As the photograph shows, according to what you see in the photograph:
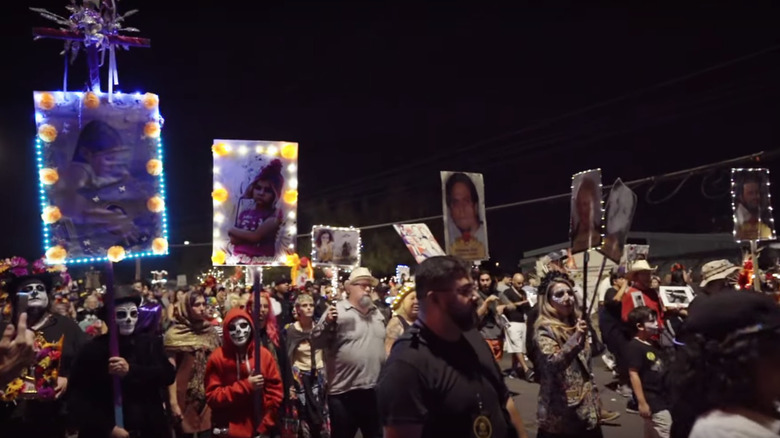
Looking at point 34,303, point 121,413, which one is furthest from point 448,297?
point 34,303

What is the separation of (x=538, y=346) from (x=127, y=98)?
4511 millimetres

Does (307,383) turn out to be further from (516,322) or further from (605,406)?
(516,322)

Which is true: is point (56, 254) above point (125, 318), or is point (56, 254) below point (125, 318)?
above

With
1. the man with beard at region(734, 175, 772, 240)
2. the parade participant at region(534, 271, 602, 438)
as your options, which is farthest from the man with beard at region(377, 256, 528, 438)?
the man with beard at region(734, 175, 772, 240)

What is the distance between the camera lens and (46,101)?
6.66 metres

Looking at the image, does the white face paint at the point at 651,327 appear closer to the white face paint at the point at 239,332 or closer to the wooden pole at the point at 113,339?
the white face paint at the point at 239,332

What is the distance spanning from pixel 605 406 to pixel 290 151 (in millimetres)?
6976

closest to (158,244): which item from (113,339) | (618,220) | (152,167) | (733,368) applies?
(152,167)

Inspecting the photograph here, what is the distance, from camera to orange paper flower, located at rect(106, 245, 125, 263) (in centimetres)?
675

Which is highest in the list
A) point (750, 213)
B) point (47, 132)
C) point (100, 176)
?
point (47, 132)

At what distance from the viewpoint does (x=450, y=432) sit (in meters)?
3.71

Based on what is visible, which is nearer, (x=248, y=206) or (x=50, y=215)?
(x=50, y=215)

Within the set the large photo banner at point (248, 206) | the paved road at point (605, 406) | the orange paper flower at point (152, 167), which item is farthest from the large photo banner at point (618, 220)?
the orange paper flower at point (152, 167)

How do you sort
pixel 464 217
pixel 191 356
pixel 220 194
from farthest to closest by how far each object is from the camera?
pixel 464 217, pixel 191 356, pixel 220 194
